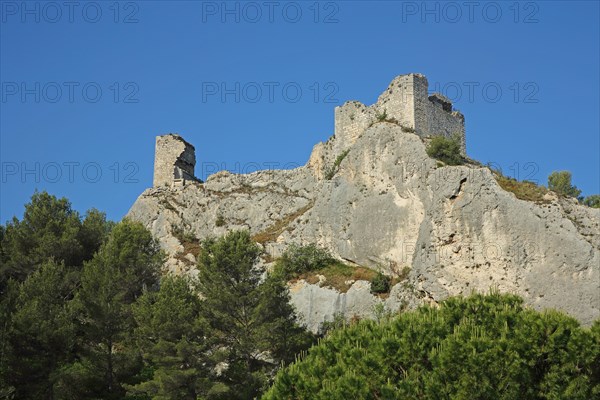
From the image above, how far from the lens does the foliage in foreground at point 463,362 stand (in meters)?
25.9

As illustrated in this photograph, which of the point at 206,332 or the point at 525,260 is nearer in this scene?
the point at 206,332

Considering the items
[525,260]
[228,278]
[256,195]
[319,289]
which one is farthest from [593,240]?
[256,195]

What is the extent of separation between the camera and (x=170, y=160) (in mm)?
58594

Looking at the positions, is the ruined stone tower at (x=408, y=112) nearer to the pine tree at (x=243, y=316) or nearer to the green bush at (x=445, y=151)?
the green bush at (x=445, y=151)

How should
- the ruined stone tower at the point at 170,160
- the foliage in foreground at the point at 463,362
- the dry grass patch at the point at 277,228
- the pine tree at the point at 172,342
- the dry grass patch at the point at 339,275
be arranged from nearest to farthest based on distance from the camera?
the foliage in foreground at the point at 463,362, the pine tree at the point at 172,342, the dry grass patch at the point at 339,275, the dry grass patch at the point at 277,228, the ruined stone tower at the point at 170,160

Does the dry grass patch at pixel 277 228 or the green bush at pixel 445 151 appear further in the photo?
the dry grass patch at pixel 277 228

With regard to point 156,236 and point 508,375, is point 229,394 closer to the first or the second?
point 508,375

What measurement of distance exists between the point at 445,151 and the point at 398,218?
183 inches

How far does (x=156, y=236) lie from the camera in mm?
54312

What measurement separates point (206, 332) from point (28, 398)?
845 cm

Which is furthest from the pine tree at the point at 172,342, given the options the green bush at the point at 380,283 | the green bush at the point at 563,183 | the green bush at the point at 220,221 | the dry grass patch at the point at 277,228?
the green bush at the point at 563,183

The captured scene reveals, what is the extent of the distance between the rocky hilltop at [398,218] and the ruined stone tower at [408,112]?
74 millimetres

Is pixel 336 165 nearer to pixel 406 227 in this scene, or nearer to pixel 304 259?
pixel 304 259

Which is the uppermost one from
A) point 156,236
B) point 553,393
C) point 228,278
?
point 156,236
